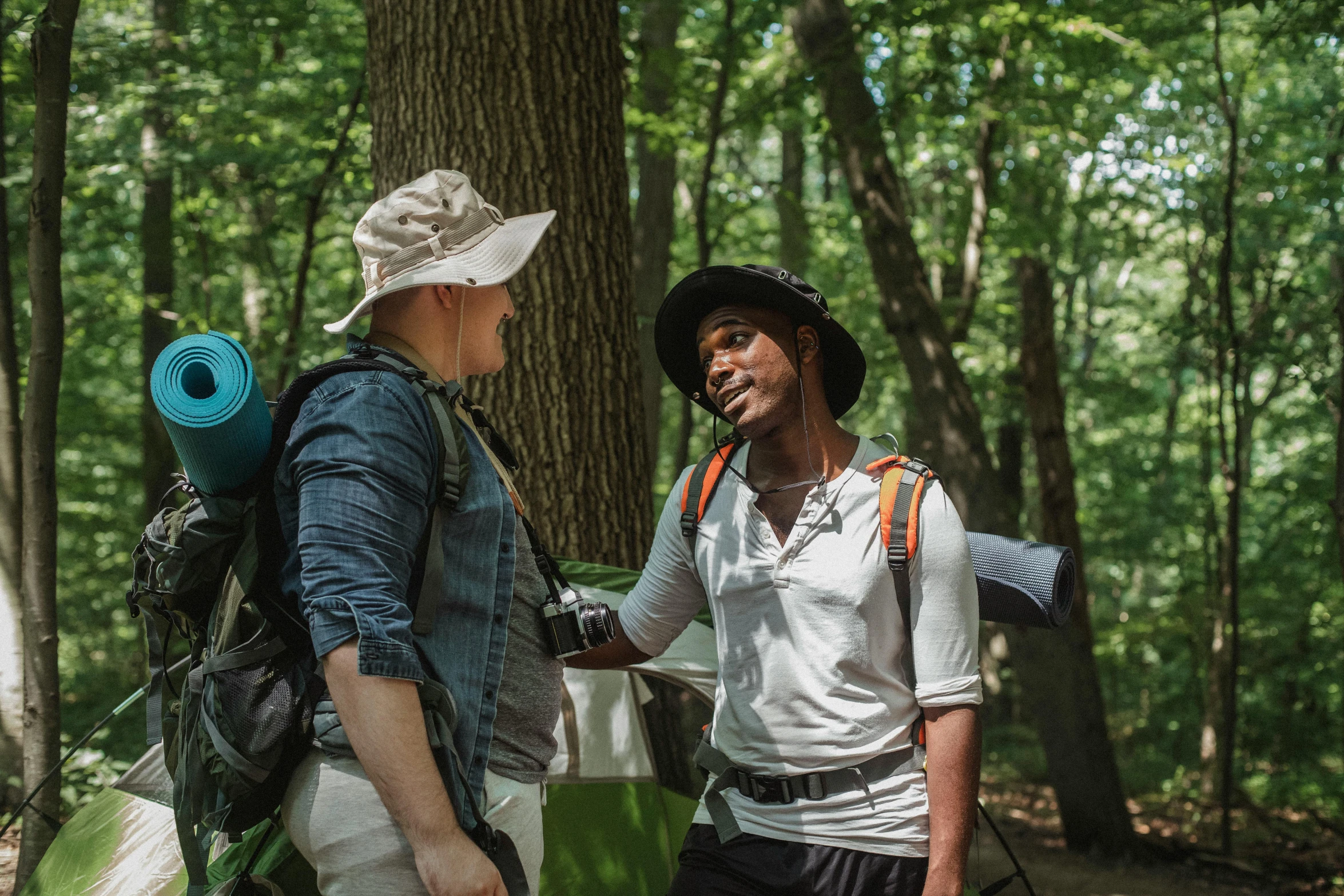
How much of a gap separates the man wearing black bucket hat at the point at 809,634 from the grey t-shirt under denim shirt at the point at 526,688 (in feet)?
1.56

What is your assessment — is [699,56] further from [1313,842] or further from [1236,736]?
[1236,736]

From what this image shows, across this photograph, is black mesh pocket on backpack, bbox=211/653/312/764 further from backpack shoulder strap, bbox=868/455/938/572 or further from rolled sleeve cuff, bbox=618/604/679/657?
backpack shoulder strap, bbox=868/455/938/572

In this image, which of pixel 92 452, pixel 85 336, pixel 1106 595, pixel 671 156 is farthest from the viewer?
pixel 1106 595

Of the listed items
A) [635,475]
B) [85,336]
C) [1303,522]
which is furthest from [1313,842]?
[85,336]

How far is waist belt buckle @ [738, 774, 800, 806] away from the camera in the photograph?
6.76ft

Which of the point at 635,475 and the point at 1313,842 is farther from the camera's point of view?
the point at 1313,842

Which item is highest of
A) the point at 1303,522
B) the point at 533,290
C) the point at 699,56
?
the point at 699,56

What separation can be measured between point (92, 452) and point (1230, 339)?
36.4 ft

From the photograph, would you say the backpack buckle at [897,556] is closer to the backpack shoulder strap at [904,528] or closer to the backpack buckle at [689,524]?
the backpack shoulder strap at [904,528]

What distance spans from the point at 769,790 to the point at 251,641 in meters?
1.05

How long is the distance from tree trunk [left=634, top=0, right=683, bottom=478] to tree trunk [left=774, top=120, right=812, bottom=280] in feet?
3.72

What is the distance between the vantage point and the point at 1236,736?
10.9 metres

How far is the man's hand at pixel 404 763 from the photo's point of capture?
144 centimetres

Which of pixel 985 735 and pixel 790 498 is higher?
pixel 790 498
